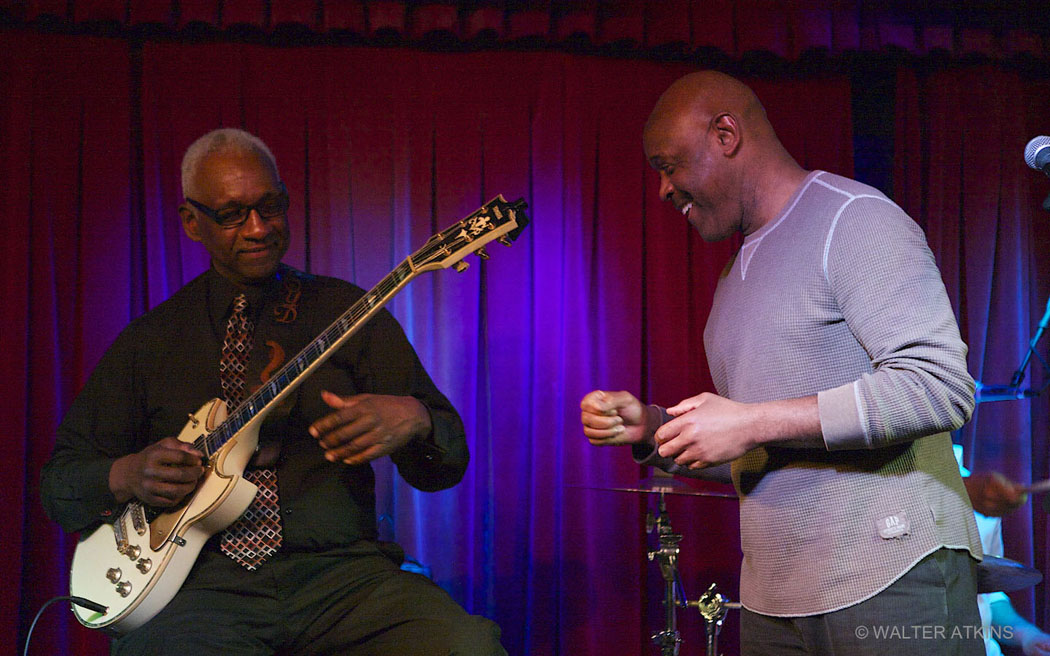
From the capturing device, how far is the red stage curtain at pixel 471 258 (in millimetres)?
3734

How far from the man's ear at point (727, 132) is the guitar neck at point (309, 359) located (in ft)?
2.79

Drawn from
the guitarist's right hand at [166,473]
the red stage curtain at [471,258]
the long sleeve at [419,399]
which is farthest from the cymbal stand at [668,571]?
the guitarist's right hand at [166,473]

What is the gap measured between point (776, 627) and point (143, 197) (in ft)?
11.2

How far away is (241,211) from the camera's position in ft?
8.73

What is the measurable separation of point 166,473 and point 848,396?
1.81 m

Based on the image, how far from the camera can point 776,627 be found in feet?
5.76

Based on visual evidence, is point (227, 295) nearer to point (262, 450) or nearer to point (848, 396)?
point (262, 450)

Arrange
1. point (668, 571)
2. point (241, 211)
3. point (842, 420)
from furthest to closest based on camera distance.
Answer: point (668, 571)
point (241, 211)
point (842, 420)

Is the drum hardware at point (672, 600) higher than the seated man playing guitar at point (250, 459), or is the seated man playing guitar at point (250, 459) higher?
the seated man playing guitar at point (250, 459)

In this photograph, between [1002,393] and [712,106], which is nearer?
[712,106]

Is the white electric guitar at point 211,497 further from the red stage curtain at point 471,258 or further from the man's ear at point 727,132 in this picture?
→ the red stage curtain at point 471,258

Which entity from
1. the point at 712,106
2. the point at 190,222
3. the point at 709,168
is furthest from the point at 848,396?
the point at 190,222

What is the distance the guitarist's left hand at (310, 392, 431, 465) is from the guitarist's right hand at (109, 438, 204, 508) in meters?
0.46

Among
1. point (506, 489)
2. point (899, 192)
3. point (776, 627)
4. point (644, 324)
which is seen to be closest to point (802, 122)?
point (899, 192)
